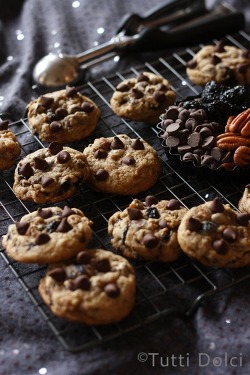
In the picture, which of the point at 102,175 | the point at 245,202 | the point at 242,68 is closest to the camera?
the point at 245,202

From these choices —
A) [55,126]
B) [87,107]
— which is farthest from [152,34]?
[55,126]

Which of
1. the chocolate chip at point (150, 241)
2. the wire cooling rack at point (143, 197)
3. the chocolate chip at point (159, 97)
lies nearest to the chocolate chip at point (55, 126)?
the wire cooling rack at point (143, 197)

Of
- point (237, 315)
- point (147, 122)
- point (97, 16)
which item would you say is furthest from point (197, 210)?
point (97, 16)

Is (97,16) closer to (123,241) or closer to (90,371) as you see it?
(123,241)

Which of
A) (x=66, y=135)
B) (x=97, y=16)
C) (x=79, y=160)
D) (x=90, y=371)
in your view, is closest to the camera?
(x=90, y=371)

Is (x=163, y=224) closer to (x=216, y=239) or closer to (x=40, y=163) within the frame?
(x=216, y=239)
